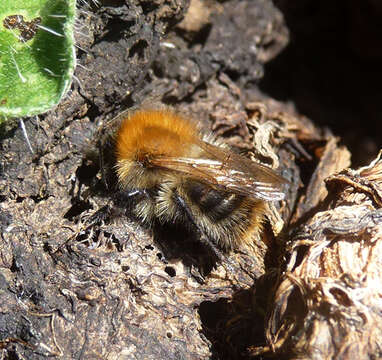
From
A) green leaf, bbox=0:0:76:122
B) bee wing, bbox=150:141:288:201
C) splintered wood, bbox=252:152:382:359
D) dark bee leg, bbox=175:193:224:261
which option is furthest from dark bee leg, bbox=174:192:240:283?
green leaf, bbox=0:0:76:122

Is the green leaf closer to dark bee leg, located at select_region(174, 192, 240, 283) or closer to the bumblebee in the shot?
the bumblebee

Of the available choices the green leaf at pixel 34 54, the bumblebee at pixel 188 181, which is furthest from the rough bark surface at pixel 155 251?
the green leaf at pixel 34 54

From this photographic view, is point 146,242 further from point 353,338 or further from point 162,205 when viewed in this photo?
point 353,338

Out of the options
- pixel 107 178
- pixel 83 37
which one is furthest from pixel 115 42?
pixel 107 178

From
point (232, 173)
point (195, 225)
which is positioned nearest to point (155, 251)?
point (195, 225)

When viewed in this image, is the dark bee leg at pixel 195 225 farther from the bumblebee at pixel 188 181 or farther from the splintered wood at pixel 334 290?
the splintered wood at pixel 334 290

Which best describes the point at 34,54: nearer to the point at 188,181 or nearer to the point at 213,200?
the point at 188,181
